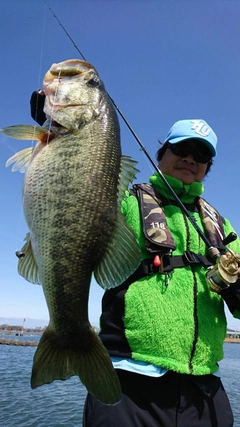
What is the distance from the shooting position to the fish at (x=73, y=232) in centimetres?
210

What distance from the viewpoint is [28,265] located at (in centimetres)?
233

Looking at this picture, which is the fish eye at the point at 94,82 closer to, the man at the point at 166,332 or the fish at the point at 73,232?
the fish at the point at 73,232

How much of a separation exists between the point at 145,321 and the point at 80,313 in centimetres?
68

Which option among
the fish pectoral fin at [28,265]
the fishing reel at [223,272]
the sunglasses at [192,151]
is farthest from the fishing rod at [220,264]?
the fish pectoral fin at [28,265]

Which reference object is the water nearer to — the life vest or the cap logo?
the life vest

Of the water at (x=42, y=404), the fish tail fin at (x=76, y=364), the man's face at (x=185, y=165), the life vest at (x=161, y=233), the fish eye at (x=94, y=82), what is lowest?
the water at (x=42, y=404)

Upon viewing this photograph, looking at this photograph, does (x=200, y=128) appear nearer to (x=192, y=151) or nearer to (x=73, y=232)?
(x=192, y=151)

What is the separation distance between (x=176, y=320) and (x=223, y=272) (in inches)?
21.3

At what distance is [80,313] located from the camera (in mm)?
2143

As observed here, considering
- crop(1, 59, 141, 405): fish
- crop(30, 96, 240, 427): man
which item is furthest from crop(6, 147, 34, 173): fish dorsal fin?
crop(30, 96, 240, 427): man

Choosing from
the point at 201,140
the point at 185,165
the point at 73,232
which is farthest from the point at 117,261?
the point at 201,140

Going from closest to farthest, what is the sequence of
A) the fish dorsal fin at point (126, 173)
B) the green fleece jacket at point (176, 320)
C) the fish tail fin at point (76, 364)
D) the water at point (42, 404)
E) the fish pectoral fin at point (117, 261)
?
the fish tail fin at point (76, 364) → the fish pectoral fin at point (117, 261) → the fish dorsal fin at point (126, 173) → the green fleece jacket at point (176, 320) → the water at point (42, 404)

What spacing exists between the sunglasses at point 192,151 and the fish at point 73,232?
1.28 m

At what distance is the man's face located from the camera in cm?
364
